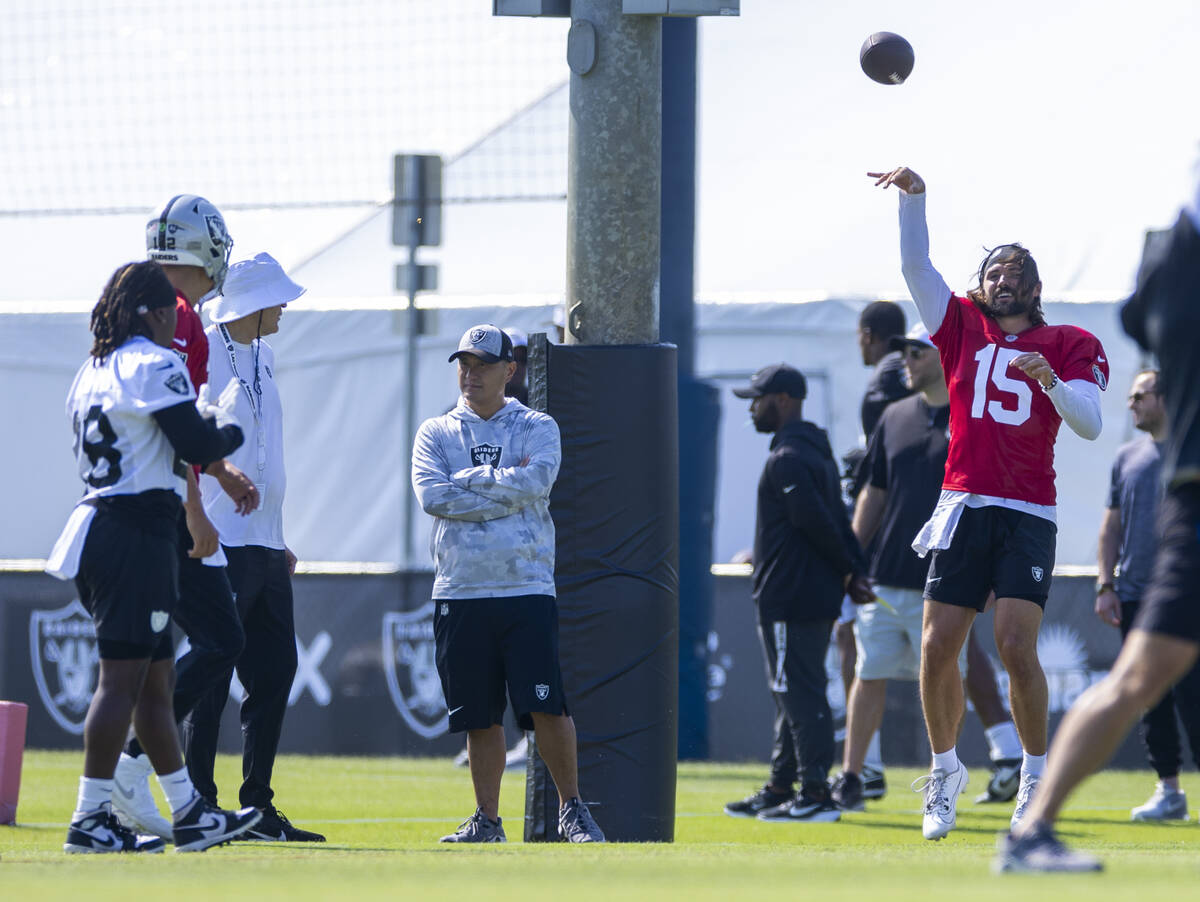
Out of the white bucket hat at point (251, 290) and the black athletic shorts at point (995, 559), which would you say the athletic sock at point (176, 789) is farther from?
the black athletic shorts at point (995, 559)

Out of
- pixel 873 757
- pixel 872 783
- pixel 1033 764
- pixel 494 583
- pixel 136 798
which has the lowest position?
pixel 872 783

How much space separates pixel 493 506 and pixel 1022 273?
90.8 inches

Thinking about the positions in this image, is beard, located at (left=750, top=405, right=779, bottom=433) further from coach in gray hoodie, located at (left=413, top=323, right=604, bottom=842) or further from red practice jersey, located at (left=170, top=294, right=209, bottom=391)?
red practice jersey, located at (left=170, top=294, right=209, bottom=391)

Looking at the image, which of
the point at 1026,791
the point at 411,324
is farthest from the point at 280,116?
the point at 1026,791

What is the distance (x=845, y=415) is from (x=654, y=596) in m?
8.53

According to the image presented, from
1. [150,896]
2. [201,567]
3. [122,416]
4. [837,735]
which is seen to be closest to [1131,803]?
[837,735]

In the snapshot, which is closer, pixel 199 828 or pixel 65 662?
pixel 199 828

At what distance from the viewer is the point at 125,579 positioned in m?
6.27

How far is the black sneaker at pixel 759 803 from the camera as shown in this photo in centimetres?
1026

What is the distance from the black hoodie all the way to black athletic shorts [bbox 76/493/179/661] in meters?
4.47

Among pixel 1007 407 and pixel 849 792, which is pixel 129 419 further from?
pixel 849 792

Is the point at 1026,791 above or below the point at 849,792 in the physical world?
above

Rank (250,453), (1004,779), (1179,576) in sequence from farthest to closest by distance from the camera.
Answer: (1004,779) < (250,453) < (1179,576)

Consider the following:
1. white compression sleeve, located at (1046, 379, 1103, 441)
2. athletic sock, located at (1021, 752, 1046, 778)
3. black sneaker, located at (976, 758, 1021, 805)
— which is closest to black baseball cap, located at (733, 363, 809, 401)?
black sneaker, located at (976, 758, 1021, 805)
